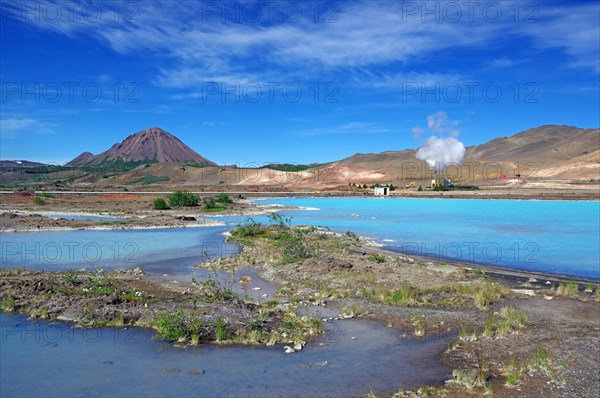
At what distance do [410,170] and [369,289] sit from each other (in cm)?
12096

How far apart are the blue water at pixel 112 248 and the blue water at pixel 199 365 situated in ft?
27.4

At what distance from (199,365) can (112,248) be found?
16.8 metres

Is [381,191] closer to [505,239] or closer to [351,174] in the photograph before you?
[351,174]

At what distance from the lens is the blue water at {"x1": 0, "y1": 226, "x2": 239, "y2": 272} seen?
19.9 m

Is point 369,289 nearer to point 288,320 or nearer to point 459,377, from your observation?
point 288,320

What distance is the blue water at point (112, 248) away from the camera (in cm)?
1994

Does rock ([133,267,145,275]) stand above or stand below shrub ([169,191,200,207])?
below

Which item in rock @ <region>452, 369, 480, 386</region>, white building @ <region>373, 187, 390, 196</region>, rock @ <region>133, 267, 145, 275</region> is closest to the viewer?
rock @ <region>452, 369, 480, 386</region>

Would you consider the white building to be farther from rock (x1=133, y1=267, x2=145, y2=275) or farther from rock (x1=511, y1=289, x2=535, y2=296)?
rock (x1=511, y1=289, x2=535, y2=296)

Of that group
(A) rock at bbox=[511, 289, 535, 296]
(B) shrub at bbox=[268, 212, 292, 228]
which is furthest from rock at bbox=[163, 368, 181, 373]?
(B) shrub at bbox=[268, 212, 292, 228]

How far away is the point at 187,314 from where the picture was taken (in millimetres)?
11727

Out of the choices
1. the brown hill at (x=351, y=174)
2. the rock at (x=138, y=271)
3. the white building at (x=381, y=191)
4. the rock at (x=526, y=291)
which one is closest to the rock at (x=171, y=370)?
the rock at (x=138, y=271)

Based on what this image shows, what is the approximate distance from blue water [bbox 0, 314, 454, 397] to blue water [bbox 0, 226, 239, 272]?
837cm

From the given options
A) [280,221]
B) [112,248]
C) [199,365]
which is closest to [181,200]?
[280,221]
